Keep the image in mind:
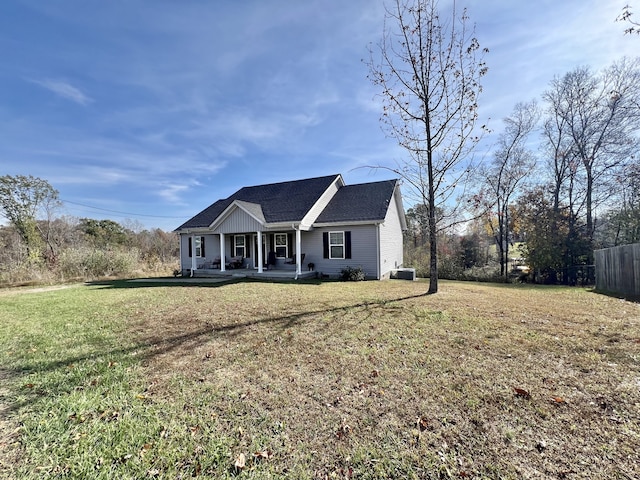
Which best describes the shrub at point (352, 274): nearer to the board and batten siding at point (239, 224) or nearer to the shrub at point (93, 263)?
the board and batten siding at point (239, 224)

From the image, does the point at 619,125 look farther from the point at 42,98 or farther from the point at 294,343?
the point at 42,98

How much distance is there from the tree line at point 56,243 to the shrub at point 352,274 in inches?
543

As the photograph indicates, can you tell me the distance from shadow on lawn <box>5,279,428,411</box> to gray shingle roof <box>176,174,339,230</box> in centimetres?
857

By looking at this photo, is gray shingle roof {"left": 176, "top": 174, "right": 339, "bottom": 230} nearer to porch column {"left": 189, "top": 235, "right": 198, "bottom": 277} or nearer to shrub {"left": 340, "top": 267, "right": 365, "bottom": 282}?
porch column {"left": 189, "top": 235, "right": 198, "bottom": 277}

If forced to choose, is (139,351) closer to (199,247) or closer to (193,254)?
(193,254)

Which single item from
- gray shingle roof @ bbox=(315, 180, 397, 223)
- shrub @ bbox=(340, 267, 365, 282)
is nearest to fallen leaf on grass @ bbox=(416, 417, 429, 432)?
shrub @ bbox=(340, 267, 365, 282)

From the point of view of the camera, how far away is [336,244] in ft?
50.0

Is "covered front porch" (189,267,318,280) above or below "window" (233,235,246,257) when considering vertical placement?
below

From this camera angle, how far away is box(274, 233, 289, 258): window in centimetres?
1680

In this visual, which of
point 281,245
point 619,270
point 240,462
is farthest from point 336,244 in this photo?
point 240,462

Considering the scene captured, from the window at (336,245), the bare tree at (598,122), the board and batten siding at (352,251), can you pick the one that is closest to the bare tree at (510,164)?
the bare tree at (598,122)

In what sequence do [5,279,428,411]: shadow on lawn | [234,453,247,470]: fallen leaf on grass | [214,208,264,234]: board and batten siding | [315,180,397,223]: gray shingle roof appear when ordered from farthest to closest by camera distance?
[214,208,264,234]: board and batten siding → [315,180,397,223]: gray shingle roof → [5,279,428,411]: shadow on lawn → [234,453,247,470]: fallen leaf on grass

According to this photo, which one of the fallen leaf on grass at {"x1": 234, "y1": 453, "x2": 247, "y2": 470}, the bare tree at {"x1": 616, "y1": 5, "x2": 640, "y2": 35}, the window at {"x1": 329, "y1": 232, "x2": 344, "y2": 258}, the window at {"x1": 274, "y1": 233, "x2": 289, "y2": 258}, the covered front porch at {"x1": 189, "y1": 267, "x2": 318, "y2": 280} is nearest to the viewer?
the fallen leaf on grass at {"x1": 234, "y1": 453, "x2": 247, "y2": 470}

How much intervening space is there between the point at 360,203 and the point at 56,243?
27126mm
